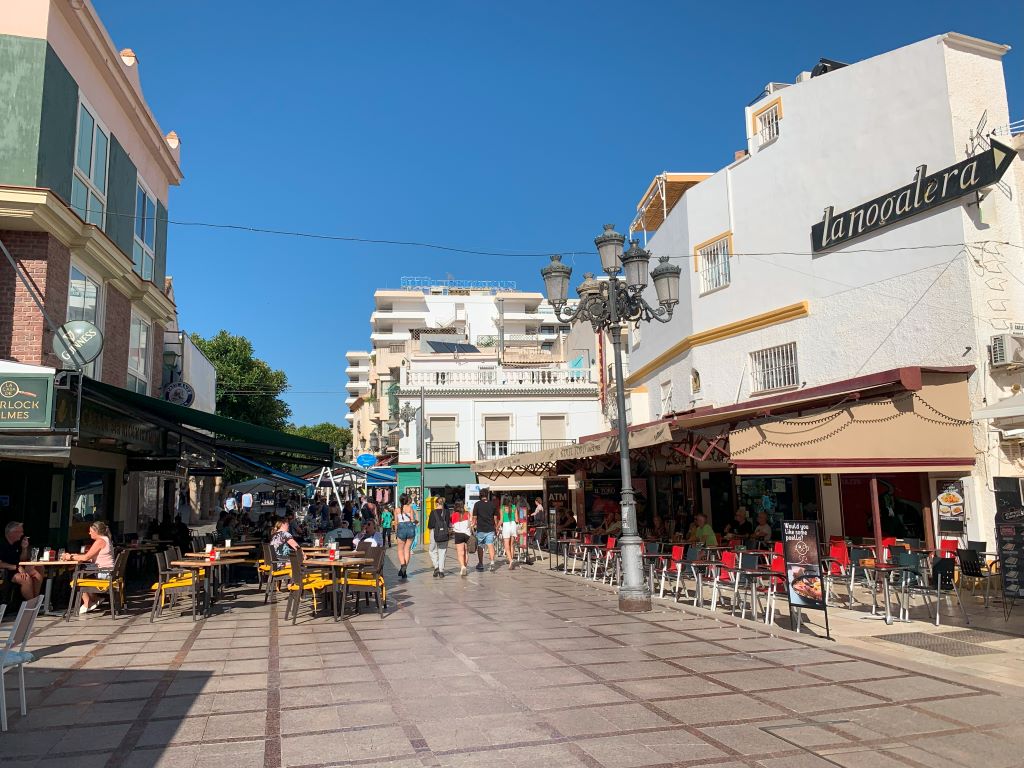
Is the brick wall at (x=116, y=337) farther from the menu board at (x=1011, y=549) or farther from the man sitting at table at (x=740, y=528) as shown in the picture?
the menu board at (x=1011, y=549)

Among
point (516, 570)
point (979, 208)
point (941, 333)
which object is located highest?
point (979, 208)

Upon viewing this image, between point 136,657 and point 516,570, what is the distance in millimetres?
10314

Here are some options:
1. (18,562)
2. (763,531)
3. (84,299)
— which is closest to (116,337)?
(84,299)

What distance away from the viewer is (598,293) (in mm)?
11898

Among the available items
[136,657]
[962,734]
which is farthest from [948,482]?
[136,657]

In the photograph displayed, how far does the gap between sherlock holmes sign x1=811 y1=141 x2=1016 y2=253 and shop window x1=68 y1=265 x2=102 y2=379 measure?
13.8 meters

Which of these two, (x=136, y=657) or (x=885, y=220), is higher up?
(x=885, y=220)

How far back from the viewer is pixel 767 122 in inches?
678

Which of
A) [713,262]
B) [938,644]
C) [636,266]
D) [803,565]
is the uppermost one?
[713,262]

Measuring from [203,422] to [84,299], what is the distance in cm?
341

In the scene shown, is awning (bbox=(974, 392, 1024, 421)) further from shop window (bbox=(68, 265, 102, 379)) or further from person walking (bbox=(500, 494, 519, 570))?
shop window (bbox=(68, 265, 102, 379))

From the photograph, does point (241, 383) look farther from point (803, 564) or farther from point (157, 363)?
point (803, 564)

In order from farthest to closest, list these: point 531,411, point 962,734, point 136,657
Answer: point 531,411
point 136,657
point 962,734

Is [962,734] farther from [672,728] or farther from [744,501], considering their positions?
[744,501]
